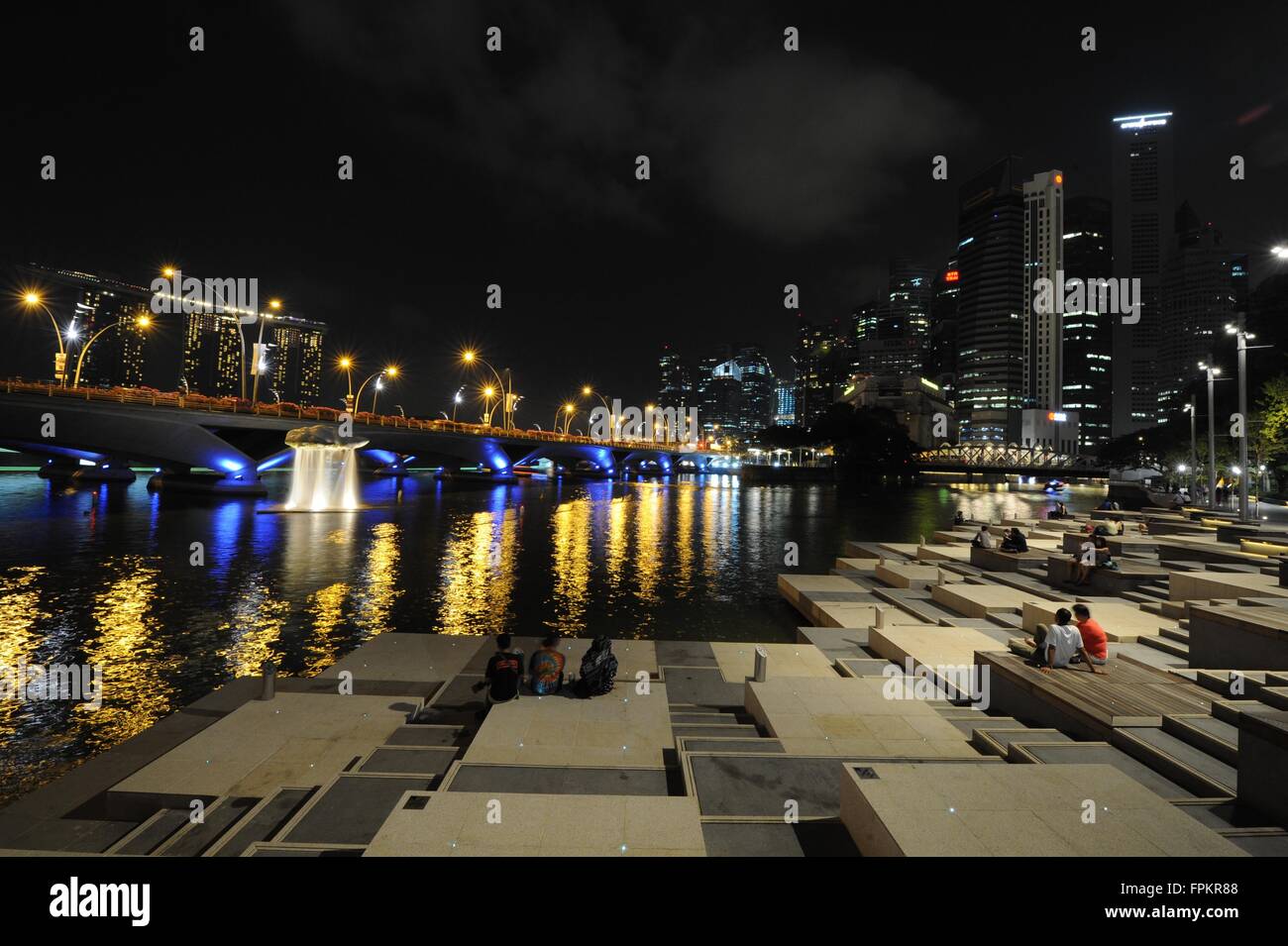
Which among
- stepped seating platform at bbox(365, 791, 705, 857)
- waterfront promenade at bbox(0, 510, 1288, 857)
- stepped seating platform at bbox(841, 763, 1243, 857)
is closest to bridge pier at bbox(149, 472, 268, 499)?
waterfront promenade at bbox(0, 510, 1288, 857)

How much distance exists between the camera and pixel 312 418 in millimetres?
60000

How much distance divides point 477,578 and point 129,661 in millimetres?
11132

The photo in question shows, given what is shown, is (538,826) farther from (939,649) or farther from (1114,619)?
(1114,619)

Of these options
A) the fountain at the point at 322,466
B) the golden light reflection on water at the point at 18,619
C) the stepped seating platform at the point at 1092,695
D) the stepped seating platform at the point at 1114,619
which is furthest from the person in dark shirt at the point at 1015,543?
the fountain at the point at 322,466

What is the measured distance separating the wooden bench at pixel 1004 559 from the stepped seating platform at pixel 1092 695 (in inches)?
395

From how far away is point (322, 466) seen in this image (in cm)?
5631

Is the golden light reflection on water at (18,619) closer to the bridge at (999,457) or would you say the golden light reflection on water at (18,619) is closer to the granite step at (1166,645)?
the granite step at (1166,645)

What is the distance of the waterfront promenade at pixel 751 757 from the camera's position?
467 cm

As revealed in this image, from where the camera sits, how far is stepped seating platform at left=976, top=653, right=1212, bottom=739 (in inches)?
278

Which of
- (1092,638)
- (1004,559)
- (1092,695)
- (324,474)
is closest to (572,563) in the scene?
(1004,559)

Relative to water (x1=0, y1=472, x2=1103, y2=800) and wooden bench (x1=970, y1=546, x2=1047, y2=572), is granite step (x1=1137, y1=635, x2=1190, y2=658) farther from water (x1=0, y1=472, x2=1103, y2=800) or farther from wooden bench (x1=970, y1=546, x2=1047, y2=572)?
wooden bench (x1=970, y1=546, x2=1047, y2=572)
